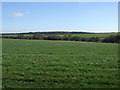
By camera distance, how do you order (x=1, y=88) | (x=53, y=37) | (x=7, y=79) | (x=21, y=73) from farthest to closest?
(x=53, y=37) → (x=21, y=73) → (x=7, y=79) → (x=1, y=88)

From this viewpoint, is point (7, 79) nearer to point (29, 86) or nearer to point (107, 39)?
point (29, 86)

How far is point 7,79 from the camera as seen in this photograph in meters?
10.3

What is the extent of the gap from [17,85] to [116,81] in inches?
179

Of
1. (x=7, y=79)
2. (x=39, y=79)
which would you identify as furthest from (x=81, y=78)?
(x=7, y=79)

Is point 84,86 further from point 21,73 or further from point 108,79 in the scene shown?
point 21,73

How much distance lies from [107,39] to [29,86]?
3490 inches

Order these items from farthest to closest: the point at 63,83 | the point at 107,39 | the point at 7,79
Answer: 1. the point at 107,39
2. the point at 7,79
3. the point at 63,83

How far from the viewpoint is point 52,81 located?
9914 mm

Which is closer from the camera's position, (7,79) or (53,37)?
(7,79)

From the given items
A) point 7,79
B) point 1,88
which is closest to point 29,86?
point 1,88

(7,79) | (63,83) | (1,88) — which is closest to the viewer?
(1,88)

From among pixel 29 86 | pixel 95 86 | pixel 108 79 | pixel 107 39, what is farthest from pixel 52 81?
pixel 107 39

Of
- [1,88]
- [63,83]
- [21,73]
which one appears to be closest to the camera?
[1,88]

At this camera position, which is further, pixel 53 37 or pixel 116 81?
pixel 53 37
